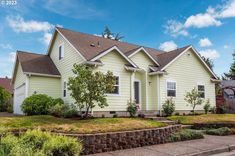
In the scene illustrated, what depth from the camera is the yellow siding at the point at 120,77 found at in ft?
59.6

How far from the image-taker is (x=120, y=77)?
18922 millimetres

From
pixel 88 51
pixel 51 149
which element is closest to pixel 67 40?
pixel 88 51

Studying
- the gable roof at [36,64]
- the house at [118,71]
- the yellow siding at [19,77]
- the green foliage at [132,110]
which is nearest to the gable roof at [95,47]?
the house at [118,71]

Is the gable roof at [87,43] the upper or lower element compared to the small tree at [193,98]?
upper

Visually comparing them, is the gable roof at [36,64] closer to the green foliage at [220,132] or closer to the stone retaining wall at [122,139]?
the stone retaining wall at [122,139]

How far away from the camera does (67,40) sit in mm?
19859

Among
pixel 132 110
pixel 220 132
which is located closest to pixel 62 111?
pixel 132 110

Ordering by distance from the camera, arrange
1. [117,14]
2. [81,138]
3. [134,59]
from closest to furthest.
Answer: [81,138]
[134,59]
[117,14]

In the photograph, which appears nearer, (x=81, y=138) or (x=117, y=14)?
(x=81, y=138)

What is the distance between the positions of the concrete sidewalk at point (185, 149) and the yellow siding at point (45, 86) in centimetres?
1193

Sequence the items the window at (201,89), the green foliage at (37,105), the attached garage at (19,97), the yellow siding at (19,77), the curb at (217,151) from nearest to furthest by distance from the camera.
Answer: the curb at (217,151) < the green foliage at (37,105) < the attached garage at (19,97) < the yellow siding at (19,77) < the window at (201,89)

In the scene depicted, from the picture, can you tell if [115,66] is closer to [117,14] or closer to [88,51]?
[88,51]

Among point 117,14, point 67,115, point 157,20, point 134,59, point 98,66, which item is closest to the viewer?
point 67,115

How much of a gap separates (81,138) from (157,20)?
57.4 ft
